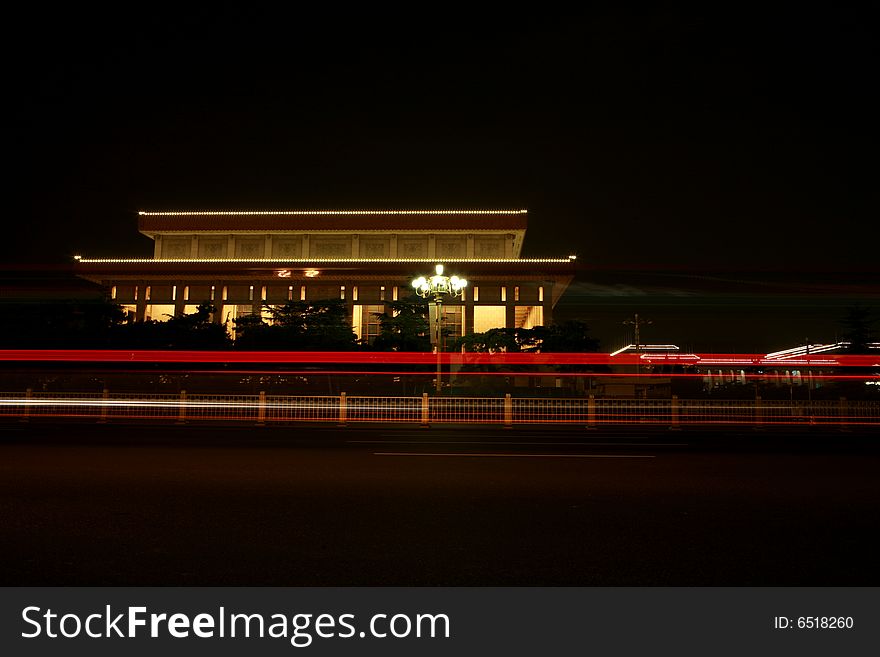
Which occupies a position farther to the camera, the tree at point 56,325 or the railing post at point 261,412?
the tree at point 56,325

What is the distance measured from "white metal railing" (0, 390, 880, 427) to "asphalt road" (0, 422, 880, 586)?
659 cm

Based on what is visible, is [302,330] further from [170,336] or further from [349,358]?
[349,358]

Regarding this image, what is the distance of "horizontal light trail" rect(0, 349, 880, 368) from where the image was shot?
21562mm

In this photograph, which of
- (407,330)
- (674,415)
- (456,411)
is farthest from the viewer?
(407,330)

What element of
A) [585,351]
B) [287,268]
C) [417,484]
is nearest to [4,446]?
[417,484]

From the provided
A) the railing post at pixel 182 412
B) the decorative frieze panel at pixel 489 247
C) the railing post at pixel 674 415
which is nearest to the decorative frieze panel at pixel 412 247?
the decorative frieze panel at pixel 489 247

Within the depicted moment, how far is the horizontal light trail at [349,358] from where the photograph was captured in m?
21.6

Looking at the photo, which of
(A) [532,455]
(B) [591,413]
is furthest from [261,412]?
(A) [532,455]

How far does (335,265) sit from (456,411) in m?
24.7

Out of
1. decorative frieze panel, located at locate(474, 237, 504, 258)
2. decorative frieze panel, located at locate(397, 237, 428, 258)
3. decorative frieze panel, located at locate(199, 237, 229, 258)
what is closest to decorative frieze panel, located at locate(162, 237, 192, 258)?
decorative frieze panel, located at locate(199, 237, 229, 258)

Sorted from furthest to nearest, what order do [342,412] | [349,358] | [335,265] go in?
1. [335,265]
2. [349,358]
3. [342,412]

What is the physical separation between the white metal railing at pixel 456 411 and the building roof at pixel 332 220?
27.9m

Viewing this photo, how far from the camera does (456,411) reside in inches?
659

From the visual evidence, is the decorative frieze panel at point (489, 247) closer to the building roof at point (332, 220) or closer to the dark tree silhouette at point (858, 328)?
the building roof at point (332, 220)
